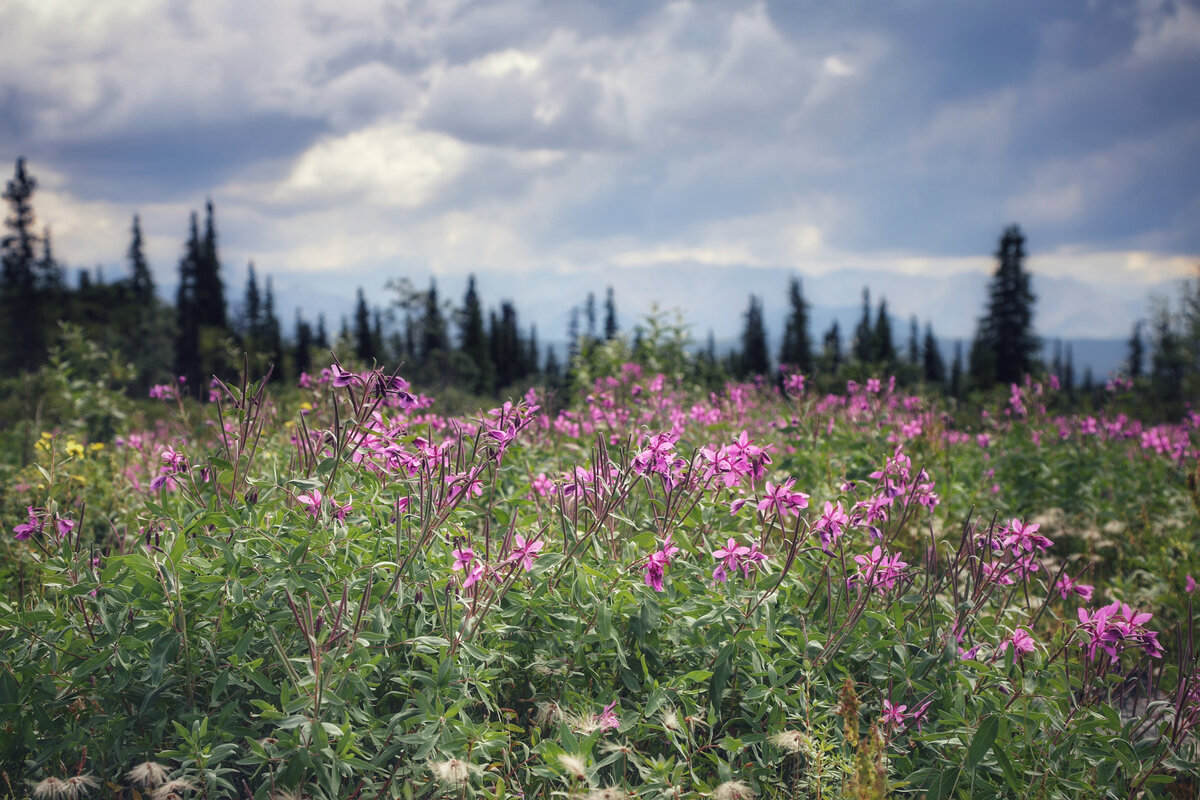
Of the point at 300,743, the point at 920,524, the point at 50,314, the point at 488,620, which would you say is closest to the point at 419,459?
the point at 488,620

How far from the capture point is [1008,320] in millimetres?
49562

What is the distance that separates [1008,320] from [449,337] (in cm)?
4100

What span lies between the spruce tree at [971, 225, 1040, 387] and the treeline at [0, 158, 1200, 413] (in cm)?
8

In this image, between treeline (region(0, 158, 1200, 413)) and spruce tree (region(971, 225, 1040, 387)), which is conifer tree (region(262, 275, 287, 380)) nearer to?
treeline (region(0, 158, 1200, 413))

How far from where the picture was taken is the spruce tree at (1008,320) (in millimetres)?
48938

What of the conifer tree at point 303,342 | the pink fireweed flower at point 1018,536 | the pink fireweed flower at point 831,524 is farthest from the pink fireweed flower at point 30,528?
the conifer tree at point 303,342

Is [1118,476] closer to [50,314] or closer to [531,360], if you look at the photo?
[50,314]

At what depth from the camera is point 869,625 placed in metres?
3.07

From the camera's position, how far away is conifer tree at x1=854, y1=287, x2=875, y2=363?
78.1 feet

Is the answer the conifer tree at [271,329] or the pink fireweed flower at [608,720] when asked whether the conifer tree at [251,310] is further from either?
the pink fireweed flower at [608,720]

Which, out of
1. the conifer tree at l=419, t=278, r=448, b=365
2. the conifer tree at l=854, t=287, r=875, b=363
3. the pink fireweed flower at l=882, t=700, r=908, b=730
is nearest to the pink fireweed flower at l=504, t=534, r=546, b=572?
the pink fireweed flower at l=882, t=700, r=908, b=730

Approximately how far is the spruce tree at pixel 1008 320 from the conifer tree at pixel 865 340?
9378 millimetres

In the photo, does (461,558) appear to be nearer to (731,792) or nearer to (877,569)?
(731,792)

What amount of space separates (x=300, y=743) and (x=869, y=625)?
93.8 inches
